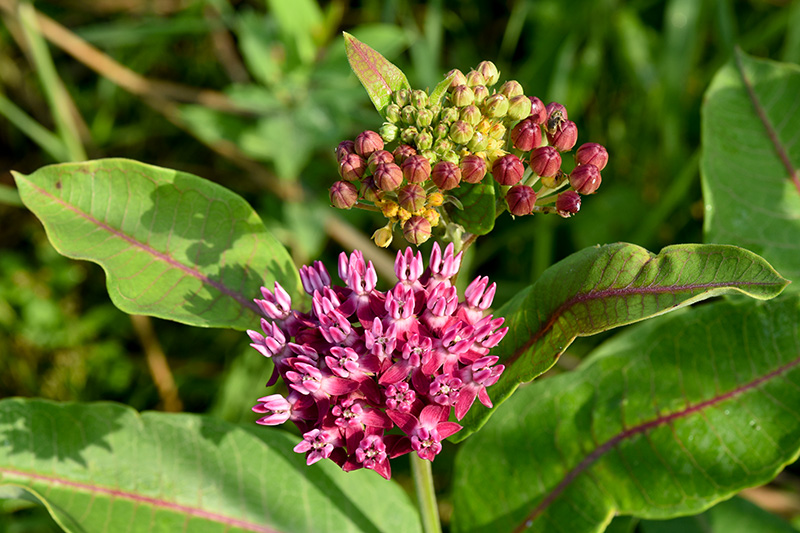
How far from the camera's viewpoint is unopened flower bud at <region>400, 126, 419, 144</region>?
1.66 metres

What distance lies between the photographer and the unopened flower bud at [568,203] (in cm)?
162

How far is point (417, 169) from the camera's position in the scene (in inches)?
61.4

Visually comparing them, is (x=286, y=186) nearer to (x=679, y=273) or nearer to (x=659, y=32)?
(x=659, y=32)

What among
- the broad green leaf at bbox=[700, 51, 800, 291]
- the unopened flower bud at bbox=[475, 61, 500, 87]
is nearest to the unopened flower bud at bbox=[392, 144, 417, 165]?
the unopened flower bud at bbox=[475, 61, 500, 87]

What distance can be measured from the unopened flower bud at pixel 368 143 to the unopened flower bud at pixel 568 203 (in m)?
0.46

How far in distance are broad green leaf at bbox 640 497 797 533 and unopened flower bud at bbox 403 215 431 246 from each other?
1660mm

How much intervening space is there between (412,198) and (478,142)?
236 mm

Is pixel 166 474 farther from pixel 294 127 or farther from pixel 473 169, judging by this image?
pixel 294 127

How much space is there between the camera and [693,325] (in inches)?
81.8

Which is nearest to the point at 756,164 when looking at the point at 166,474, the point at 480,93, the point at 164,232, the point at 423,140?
the point at 480,93

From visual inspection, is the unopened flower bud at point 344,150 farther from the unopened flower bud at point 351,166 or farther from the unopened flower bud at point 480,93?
the unopened flower bud at point 480,93

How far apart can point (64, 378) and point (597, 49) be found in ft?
11.0

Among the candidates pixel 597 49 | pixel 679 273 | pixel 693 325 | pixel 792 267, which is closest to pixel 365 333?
pixel 679 273

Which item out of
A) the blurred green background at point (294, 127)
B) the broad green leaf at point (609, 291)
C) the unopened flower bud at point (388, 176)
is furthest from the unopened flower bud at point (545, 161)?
the blurred green background at point (294, 127)
